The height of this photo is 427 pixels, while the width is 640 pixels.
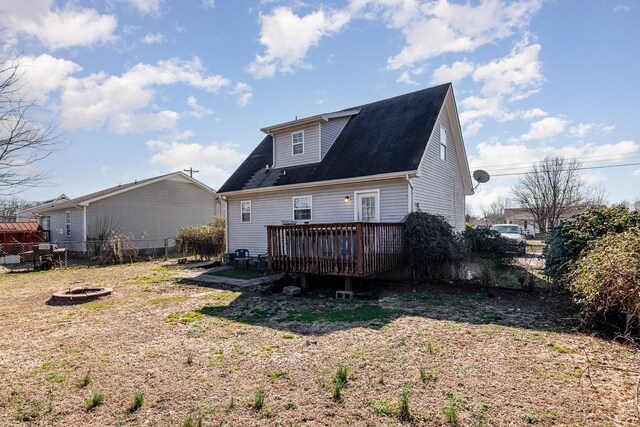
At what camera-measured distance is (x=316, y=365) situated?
4023 mm

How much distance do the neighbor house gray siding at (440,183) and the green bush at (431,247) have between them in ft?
3.99

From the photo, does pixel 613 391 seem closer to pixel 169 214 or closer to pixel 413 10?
pixel 413 10

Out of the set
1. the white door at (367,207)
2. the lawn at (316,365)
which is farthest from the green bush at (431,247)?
the lawn at (316,365)

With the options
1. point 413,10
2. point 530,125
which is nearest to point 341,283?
A: point 413,10

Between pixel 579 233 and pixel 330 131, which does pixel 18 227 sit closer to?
pixel 330 131

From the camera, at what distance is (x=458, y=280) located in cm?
902

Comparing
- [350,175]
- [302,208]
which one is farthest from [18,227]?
[350,175]

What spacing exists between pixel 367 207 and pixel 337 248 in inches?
130

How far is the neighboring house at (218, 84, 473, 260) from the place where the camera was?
34.8 ft

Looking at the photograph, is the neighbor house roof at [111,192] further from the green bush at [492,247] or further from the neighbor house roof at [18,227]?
the green bush at [492,247]

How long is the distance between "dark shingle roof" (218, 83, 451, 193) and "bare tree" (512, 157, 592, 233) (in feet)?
72.1

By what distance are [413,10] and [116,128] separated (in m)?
13.4

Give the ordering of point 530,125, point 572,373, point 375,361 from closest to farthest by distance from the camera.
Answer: point 572,373
point 375,361
point 530,125

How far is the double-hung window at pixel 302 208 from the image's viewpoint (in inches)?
494
